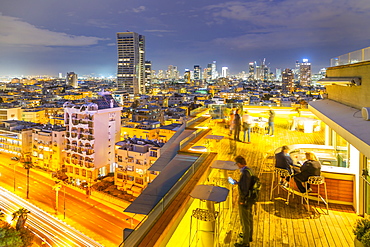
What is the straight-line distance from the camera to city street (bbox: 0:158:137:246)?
16.6m

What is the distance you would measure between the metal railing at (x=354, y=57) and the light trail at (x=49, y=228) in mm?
14969

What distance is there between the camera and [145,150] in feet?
70.5

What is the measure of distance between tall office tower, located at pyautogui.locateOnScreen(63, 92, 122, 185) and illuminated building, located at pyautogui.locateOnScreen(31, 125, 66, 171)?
5.52ft

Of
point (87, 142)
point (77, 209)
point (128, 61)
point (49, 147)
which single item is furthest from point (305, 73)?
point (77, 209)

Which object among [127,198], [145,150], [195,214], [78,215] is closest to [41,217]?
[78,215]

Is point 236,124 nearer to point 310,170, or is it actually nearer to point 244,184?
point 310,170

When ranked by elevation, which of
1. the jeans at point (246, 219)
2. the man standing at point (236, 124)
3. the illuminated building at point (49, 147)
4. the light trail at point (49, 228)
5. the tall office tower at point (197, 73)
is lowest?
the light trail at point (49, 228)

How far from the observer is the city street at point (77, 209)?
54.4ft

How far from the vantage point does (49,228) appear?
→ 16781 millimetres

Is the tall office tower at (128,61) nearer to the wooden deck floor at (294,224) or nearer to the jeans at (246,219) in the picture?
the wooden deck floor at (294,224)

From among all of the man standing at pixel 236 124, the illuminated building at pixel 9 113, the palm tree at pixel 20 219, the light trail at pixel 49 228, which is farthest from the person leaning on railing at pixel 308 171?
the illuminated building at pixel 9 113

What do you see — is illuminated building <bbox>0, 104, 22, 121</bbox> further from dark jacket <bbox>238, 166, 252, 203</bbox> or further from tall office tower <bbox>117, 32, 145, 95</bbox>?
tall office tower <bbox>117, 32, 145, 95</bbox>

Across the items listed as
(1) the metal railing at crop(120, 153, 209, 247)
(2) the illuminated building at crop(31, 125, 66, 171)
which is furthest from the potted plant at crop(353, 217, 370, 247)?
(2) the illuminated building at crop(31, 125, 66, 171)

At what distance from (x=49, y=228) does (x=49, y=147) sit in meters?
12.9
